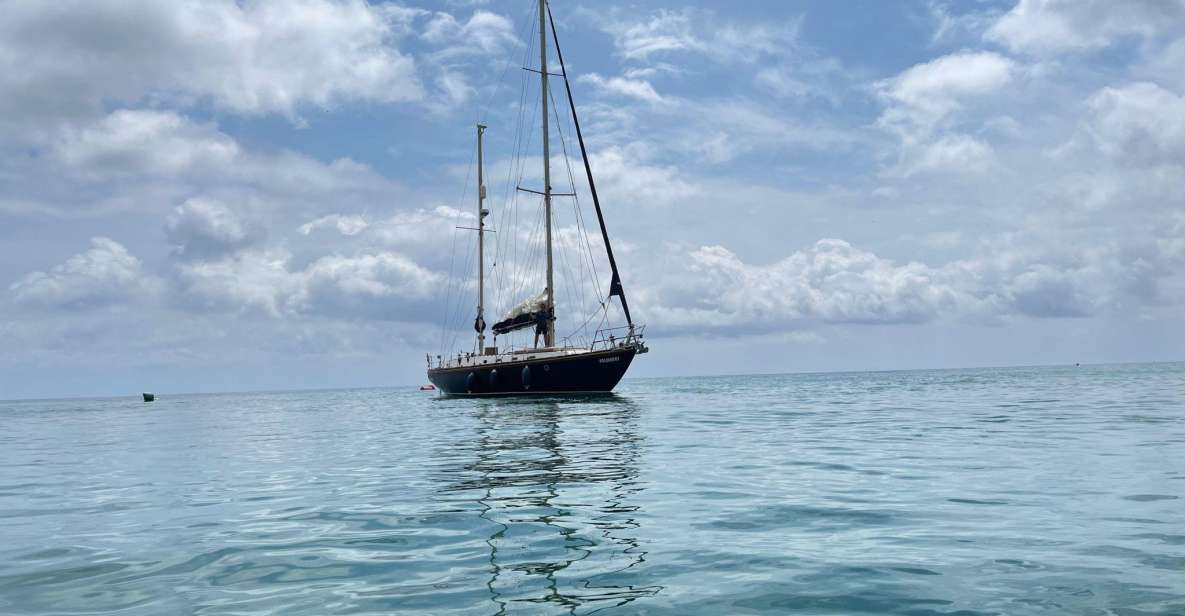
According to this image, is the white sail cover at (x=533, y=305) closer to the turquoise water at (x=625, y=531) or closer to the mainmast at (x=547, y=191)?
the mainmast at (x=547, y=191)

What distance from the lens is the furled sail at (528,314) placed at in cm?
5588

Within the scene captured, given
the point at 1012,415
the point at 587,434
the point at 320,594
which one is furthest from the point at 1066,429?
the point at 320,594

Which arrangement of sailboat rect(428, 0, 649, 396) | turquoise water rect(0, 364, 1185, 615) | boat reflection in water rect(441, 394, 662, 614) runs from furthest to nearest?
sailboat rect(428, 0, 649, 396) → boat reflection in water rect(441, 394, 662, 614) → turquoise water rect(0, 364, 1185, 615)

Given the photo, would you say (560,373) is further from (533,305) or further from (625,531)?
(625,531)

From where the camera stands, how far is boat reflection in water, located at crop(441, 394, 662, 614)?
6.81 meters

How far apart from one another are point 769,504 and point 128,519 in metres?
9.34

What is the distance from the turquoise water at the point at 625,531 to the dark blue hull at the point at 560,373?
95.1ft

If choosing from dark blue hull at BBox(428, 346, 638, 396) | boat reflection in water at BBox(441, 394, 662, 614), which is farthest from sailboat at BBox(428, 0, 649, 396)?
boat reflection in water at BBox(441, 394, 662, 614)

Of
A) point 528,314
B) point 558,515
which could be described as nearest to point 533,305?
point 528,314

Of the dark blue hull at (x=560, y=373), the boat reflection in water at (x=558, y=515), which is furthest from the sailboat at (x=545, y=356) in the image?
the boat reflection in water at (x=558, y=515)

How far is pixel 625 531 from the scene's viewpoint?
364 inches

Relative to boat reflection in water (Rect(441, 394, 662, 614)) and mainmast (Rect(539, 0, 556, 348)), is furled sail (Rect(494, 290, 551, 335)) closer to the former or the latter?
mainmast (Rect(539, 0, 556, 348))

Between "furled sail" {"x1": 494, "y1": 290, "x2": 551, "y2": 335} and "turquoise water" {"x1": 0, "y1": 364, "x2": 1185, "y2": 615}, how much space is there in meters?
35.5

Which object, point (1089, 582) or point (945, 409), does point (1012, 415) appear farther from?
point (1089, 582)
